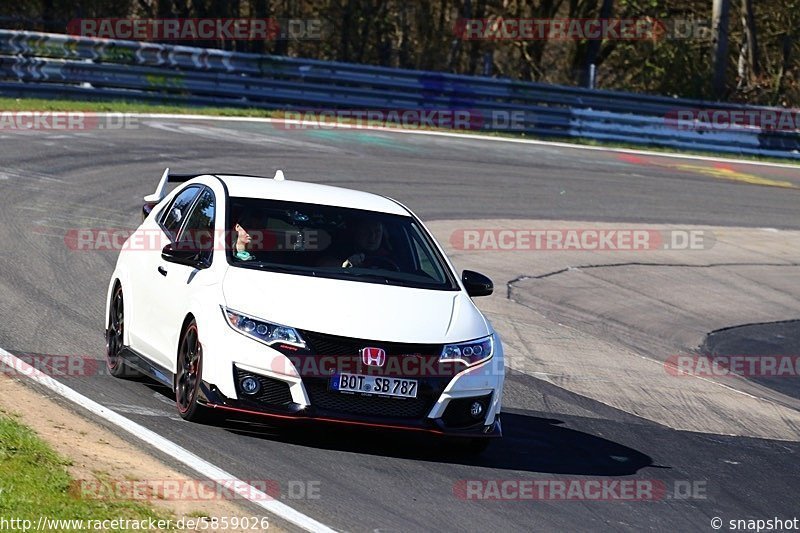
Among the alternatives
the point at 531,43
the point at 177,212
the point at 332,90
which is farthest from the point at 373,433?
the point at 531,43

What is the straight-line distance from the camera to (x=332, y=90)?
89.7 feet

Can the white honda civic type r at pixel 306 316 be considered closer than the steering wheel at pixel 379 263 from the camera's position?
Yes

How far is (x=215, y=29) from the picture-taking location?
113 feet

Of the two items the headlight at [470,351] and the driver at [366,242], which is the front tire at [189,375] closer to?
the driver at [366,242]

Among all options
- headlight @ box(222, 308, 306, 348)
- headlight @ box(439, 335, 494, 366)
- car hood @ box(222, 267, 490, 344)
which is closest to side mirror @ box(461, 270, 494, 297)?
car hood @ box(222, 267, 490, 344)

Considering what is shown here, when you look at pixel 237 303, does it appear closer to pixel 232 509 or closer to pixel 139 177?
pixel 232 509

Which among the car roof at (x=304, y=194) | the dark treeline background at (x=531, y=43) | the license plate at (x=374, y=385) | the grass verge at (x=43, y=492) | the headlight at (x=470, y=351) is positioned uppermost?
the dark treeline background at (x=531, y=43)

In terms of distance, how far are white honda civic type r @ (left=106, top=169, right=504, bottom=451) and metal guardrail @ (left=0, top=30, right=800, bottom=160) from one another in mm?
16358

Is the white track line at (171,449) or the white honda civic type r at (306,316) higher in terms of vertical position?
the white honda civic type r at (306,316)

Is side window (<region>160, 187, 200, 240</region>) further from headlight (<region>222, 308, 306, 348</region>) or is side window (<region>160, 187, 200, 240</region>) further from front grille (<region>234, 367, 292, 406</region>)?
front grille (<region>234, 367, 292, 406</region>)

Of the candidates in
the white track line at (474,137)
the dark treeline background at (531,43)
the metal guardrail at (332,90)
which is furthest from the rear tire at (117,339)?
the dark treeline background at (531,43)

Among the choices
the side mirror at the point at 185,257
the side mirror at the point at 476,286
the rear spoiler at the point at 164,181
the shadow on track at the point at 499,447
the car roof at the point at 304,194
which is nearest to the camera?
the shadow on track at the point at 499,447

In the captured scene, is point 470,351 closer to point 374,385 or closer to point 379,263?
point 374,385

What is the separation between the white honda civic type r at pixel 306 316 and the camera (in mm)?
7566
